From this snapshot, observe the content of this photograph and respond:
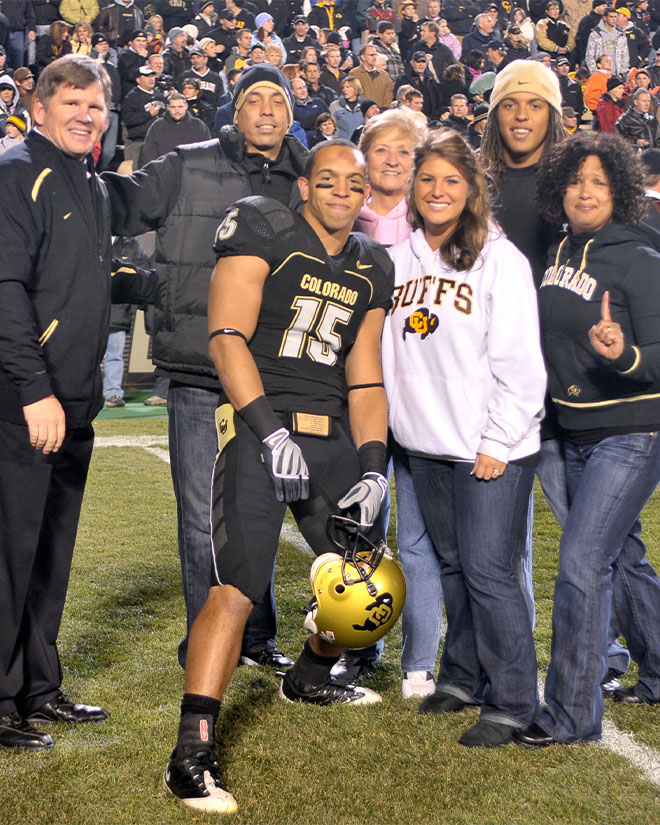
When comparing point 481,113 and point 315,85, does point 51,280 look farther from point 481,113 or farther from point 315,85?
point 315,85

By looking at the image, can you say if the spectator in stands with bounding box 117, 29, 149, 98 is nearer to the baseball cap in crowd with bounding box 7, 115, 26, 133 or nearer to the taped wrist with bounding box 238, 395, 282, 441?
the baseball cap in crowd with bounding box 7, 115, 26, 133

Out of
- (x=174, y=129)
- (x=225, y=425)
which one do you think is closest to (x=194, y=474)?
(x=225, y=425)

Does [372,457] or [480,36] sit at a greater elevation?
[480,36]

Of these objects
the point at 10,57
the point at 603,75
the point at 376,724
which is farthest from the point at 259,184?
the point at 603,75

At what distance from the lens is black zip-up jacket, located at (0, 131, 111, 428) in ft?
9.75

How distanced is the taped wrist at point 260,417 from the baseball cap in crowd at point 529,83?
1.64 m

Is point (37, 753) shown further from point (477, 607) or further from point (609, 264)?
point (609, 264)

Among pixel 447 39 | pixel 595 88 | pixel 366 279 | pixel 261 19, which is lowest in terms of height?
pixel 366 279

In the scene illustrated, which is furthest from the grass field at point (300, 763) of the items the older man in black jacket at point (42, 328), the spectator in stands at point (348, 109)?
the spectator in stands at point (348, 109)

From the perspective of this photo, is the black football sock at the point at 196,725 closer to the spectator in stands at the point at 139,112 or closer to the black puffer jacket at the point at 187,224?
the black puffer jacket at the point at 187,224

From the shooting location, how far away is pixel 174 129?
10766mm

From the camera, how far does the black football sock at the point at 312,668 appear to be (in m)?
3.45

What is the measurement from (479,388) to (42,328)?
4.55ft

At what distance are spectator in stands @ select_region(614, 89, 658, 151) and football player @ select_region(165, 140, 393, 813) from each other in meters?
10.4
